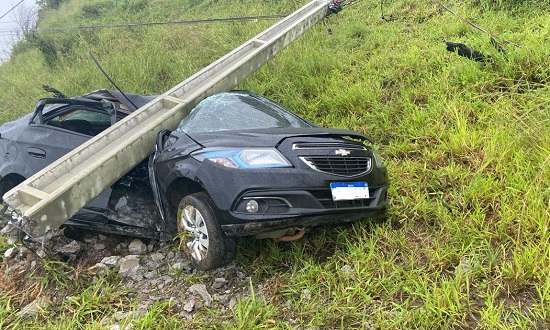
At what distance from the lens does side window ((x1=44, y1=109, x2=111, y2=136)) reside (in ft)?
A: 13.7

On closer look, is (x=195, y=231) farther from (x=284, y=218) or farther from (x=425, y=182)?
(x=425, y=182)

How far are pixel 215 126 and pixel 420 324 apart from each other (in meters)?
2.06

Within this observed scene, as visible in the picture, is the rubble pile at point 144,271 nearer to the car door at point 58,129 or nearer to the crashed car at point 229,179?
the crashed car at point 229,179

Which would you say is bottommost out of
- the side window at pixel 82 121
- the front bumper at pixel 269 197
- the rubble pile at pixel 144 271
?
the rubble pile at pixel 144 271

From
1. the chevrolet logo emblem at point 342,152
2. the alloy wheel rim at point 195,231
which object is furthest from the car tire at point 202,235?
the chevrolet logo emblem at point 342,152

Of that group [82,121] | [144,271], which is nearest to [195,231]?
[144,271]

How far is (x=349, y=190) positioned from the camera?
2.85 m

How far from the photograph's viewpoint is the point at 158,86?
7.64 meters

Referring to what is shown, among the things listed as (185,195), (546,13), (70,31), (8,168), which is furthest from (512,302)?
(70,31)

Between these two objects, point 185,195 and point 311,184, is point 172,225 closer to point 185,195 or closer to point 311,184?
point 185,195

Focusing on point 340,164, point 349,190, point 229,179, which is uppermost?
point 229,179

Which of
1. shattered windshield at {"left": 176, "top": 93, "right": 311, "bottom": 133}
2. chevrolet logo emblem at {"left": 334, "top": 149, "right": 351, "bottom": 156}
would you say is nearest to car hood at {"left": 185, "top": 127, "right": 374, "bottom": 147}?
chevrolet logo emblem at {"left": 334, "top": 149, "right": 351, "bottom": 156}

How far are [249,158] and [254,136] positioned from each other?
24 cm

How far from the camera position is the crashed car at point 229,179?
268 cm
